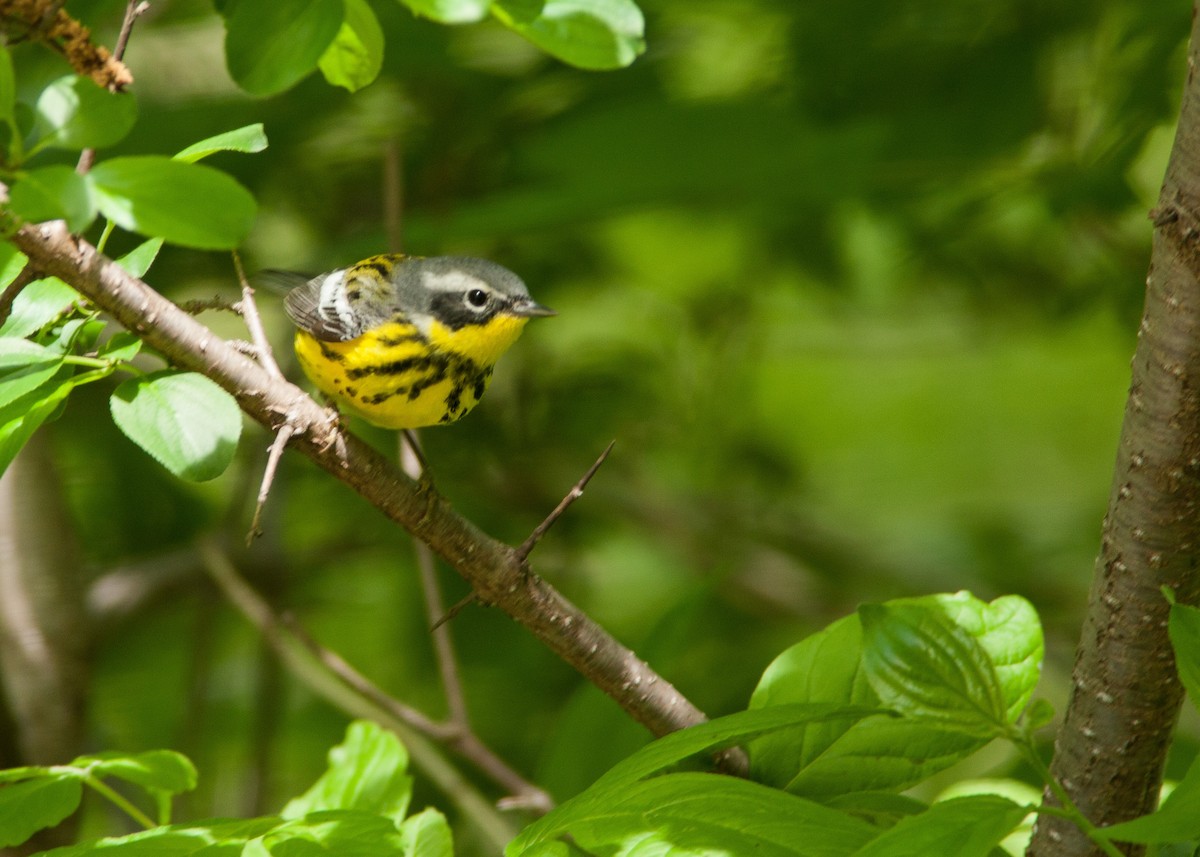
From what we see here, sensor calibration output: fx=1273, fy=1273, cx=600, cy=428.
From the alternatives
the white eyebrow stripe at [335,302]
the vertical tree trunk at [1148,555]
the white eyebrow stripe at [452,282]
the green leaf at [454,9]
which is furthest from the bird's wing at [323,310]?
the vertical tree trunk at [1148,555]

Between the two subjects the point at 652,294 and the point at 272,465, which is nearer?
the point at 272,465

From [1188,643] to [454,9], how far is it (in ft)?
2.64

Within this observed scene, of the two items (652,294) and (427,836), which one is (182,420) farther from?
(652,294)

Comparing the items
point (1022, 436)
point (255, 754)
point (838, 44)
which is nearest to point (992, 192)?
point (838, 44)

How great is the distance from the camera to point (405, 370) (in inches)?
82.7

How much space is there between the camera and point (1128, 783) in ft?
4.11

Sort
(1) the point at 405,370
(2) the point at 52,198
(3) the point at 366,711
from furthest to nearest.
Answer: (3) the point at 366,711 < (1) the point at 405,370 < (2) the point at 52,198

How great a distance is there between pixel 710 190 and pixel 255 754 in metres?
1.57

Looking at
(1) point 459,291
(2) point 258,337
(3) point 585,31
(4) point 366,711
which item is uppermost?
(3) point 585,31

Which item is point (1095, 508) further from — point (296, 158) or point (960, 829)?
point (960, 829)

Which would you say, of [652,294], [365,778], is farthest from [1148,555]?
[652,294]

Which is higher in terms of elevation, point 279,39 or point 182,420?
point 279,39

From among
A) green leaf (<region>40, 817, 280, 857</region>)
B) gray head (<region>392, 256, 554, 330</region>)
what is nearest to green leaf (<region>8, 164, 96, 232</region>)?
green leaf (<region>40, 817, 280, 857</region>)

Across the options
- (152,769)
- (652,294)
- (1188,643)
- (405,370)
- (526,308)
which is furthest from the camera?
(652,294)
